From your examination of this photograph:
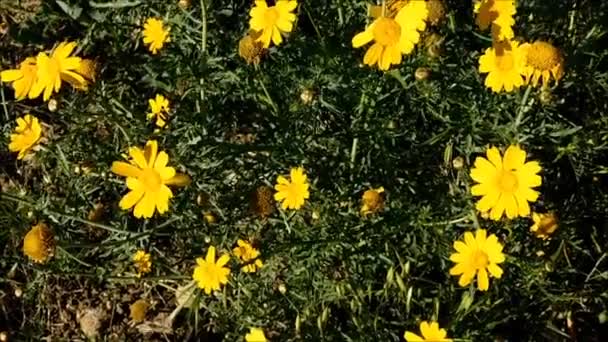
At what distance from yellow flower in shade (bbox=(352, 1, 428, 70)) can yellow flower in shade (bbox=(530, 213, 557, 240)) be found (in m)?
0.70

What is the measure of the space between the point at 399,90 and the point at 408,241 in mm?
514

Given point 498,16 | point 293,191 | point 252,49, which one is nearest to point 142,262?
point 293,191

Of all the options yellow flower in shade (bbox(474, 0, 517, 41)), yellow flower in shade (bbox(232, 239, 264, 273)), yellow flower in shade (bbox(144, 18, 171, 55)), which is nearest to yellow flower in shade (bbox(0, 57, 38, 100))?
yellow flower in shade (bbox(144, 18, 171, 55))

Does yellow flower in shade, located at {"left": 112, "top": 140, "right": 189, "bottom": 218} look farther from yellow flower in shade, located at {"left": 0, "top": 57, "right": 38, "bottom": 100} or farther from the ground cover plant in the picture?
yellow flower in shade, located at {"left": 0, "top": 57, "right": 38, "bottom": 100}

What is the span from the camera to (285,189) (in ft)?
9.12

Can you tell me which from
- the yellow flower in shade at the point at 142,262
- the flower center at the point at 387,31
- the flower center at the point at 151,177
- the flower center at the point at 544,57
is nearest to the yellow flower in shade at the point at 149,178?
the flower center at the point at 151,177

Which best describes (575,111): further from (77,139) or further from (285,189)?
(77,139)

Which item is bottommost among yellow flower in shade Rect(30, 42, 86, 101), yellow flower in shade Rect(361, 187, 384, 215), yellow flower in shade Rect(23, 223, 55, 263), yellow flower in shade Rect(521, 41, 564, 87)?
yellow flower in shade Rect(23, 223, 55, 263)

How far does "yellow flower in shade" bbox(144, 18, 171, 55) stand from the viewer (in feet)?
10.4

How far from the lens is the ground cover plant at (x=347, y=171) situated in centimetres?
260

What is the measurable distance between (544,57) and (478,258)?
61 cm

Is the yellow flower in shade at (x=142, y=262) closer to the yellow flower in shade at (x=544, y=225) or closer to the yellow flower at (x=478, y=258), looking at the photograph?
the yellow flower at (x=478, y=258)

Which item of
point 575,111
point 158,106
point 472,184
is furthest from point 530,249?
point 158,106

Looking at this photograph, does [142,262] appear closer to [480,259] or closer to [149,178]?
[149,178]
